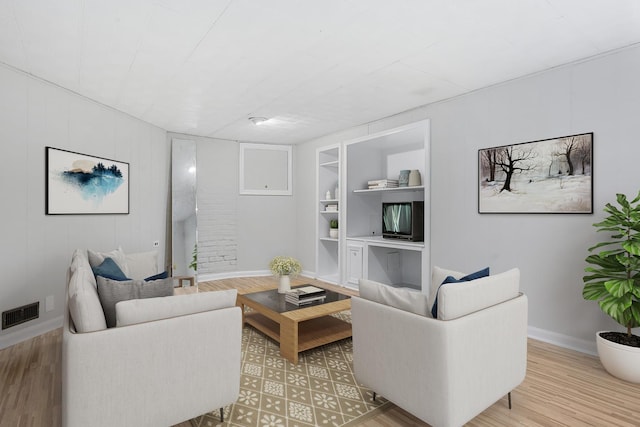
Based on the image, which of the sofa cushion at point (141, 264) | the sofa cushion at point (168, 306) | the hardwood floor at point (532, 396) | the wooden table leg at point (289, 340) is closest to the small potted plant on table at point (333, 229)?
the sofa cushion at point (141, 264)

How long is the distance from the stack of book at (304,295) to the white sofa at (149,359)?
1.31 meters

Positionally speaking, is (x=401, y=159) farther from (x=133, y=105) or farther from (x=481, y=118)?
(x=133, y=105)

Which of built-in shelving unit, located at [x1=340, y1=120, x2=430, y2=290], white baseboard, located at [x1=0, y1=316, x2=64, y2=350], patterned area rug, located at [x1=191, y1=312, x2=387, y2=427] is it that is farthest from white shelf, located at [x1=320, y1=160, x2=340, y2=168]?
white baseboard, located at [x1=0, y1=316, x2=64, y2=350]

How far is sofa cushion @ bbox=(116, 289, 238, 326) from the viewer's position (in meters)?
1.68

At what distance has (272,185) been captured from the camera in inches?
261

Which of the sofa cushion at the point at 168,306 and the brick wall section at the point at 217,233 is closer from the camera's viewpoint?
the sofa cushion at the point at 168,306

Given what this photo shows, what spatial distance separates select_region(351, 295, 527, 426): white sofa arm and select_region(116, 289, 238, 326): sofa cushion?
84 cm

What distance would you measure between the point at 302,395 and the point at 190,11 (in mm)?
2712

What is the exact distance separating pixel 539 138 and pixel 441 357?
8.73 ft

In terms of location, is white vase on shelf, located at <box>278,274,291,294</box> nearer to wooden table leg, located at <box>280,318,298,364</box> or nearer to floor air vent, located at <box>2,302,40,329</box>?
wooden table leg, located at <box>280,318,298,364</box>

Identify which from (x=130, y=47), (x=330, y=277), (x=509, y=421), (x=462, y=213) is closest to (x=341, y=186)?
(x=330, y=277)

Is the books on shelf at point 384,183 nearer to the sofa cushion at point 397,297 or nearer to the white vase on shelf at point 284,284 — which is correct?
the white vase on shelf at point 284,284

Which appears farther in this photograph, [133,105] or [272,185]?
[272,185]

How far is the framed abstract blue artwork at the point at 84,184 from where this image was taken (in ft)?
11.9
